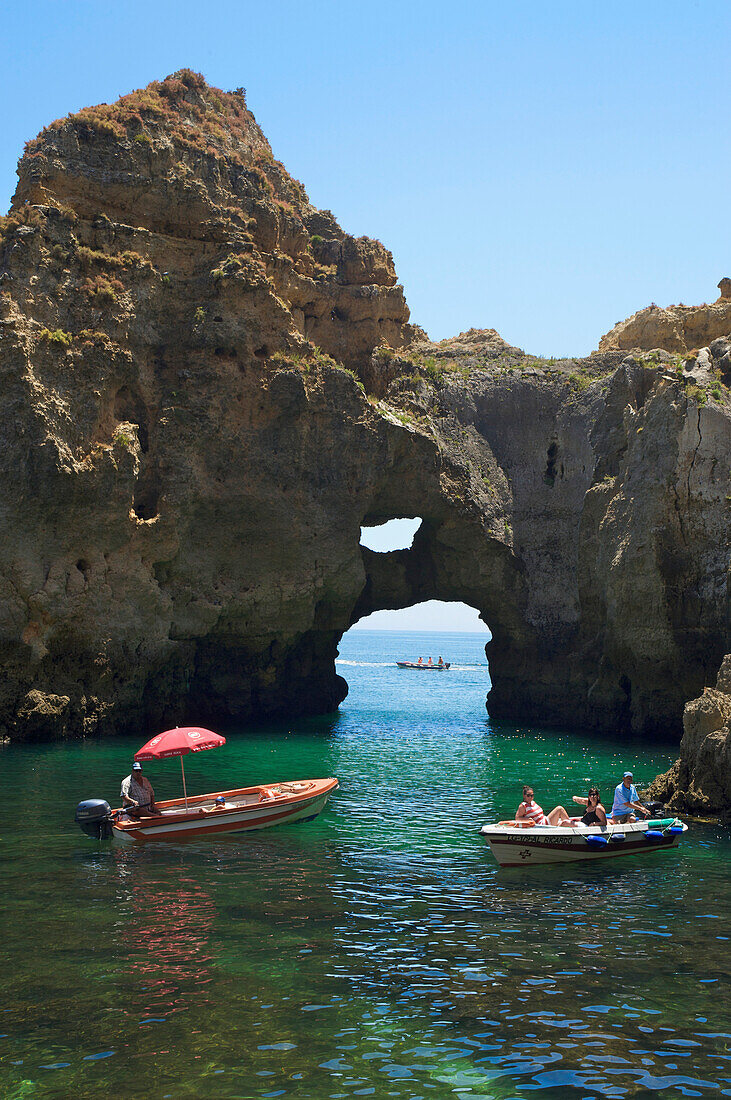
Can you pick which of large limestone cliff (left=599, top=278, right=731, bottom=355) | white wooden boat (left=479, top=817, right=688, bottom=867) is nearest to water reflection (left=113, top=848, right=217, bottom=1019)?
white wooden boat (left=479, top=817, right=688, bottom=867)

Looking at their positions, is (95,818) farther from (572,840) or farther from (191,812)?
(572,840)

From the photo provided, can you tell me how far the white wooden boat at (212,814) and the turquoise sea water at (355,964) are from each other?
1.21 ft

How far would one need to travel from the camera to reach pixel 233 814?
21016 mm

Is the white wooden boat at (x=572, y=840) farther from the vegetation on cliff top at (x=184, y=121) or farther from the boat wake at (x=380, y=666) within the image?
the boat wake at (x=380, y=666)

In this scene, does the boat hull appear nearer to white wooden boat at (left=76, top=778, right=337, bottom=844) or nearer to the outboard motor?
white wooden boat at (left=76, top=778, right=337, bottom=844)

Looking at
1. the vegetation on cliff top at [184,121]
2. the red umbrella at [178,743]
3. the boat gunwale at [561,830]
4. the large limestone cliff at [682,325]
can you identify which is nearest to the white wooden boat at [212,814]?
the red umbrella at [178,743]

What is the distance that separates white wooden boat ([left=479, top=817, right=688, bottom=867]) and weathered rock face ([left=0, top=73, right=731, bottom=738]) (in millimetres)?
17681

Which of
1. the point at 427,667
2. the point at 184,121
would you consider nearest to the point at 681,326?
the point at 184,121

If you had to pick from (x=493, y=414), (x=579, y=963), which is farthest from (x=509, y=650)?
(x=579, y=963)

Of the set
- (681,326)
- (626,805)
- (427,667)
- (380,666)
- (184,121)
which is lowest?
(380,666)

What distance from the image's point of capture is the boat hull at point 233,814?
20.3 metres

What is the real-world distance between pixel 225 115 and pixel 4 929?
141 feet

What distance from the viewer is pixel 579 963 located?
1294 cm

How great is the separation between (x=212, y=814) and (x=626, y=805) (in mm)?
9283
